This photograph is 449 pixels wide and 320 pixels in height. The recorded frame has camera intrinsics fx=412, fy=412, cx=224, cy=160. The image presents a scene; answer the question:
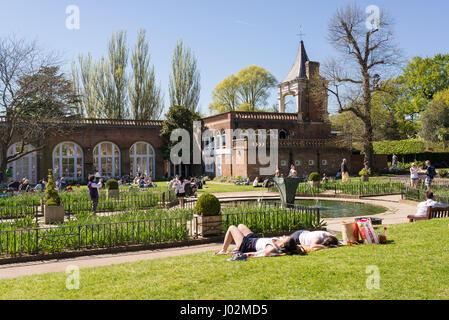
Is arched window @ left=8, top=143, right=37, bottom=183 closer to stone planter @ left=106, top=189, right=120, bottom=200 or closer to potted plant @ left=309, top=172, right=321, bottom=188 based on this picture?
stone planter @ left=106, top=189, right=120, bottom=200

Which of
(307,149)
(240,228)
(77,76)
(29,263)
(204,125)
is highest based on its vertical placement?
(77,76)

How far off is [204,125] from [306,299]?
3730 cm

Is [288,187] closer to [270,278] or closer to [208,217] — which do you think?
[208,217]

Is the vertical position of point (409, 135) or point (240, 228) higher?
point (409, 135)

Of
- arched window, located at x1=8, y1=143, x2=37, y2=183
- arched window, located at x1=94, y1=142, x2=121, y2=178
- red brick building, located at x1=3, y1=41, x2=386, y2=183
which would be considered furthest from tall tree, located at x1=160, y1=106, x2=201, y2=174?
arched window, located at x1=8, y1=143, x2=37, y2=183

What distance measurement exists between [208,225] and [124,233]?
212 centimetres

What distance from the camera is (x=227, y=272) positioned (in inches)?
258

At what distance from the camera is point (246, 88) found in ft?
200

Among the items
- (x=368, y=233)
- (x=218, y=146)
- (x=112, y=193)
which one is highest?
(x=218, y=146)

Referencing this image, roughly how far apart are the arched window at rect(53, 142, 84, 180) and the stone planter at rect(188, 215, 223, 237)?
1188 inches

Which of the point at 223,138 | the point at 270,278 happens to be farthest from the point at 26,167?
the point at 270,278
